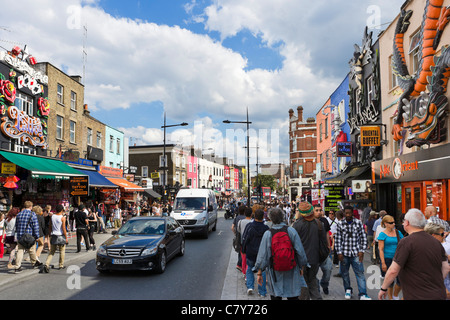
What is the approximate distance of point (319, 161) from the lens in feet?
102

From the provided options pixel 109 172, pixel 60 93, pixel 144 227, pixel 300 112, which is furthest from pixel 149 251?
pixel 300 112

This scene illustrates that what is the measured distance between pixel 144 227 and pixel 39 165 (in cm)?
779

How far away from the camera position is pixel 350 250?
261 inches

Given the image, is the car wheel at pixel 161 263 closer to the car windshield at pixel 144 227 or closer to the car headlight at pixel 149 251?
the car headlight at pixel 149 251

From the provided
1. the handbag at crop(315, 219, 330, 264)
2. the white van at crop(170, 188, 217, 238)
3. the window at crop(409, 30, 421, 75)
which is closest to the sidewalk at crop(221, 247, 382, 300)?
the handbag at crop(315, 219, 330, 264)

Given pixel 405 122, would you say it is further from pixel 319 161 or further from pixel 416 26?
pixel 319 161

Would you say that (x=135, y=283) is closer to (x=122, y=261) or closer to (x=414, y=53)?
(x=122, y=261)

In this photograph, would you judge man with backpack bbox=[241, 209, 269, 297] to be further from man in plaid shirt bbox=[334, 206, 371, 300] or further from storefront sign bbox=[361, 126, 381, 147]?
storefront sign bbox=[361, 126, 381, 147]

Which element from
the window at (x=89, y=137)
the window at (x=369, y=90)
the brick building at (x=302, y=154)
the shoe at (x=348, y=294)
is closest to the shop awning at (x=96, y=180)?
the window at (x=89, y=137)

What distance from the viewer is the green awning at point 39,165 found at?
1382 cm

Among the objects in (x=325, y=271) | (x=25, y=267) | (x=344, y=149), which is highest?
(x=344, y=149)

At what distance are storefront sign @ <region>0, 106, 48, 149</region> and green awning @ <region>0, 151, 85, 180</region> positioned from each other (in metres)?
1.00

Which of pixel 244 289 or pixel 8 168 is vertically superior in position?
pixel 8 168

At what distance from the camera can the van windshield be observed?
1773 cm
